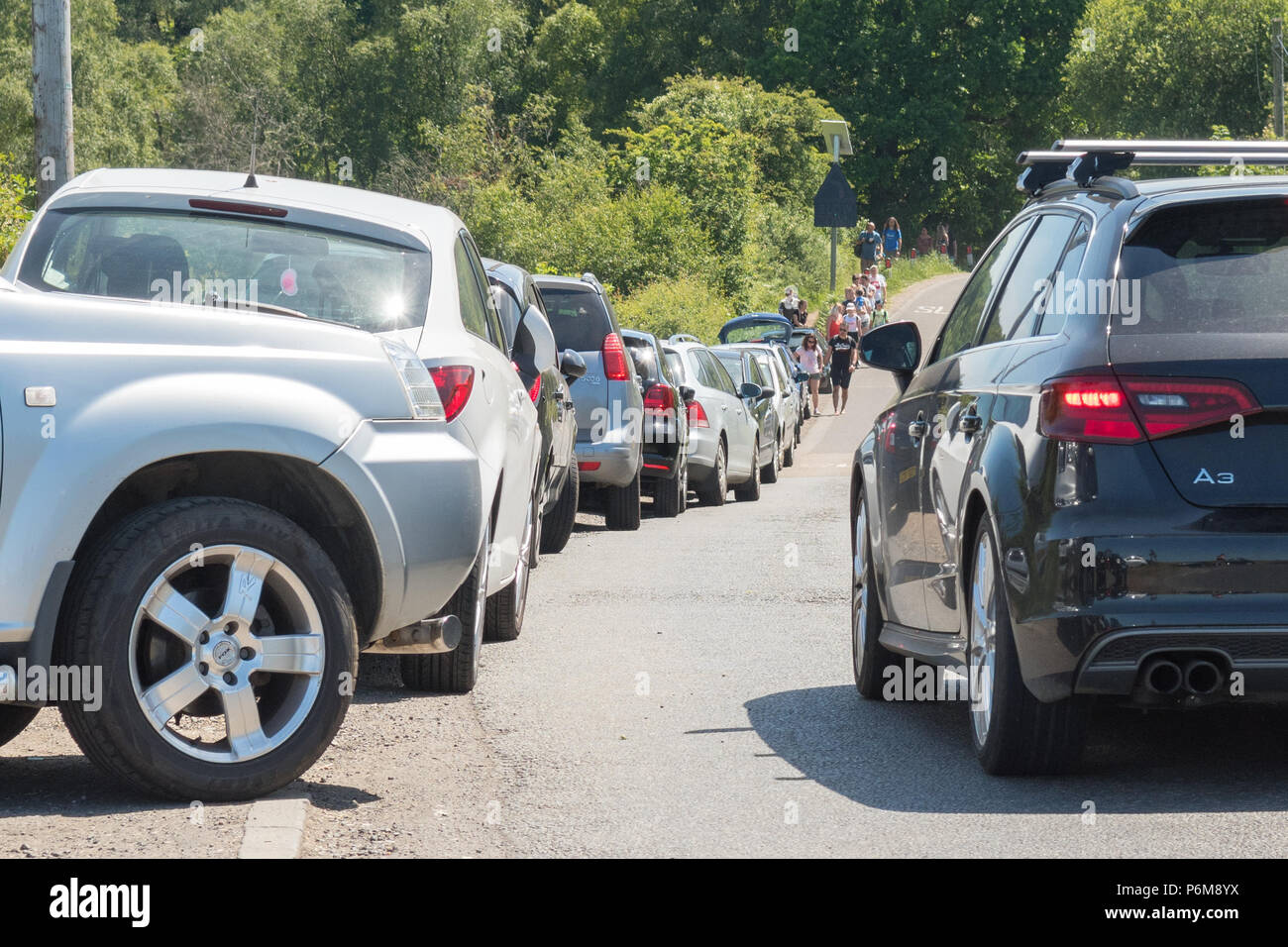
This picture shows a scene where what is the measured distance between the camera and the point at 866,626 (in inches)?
298

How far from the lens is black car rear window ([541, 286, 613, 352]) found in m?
15.1

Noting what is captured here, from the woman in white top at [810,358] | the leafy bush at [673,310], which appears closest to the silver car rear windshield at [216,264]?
the woman in white top at [810,358]

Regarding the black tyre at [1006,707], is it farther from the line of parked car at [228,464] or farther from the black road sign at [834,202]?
the black road sign at [834,202]

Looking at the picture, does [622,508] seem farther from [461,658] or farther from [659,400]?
[461,658]

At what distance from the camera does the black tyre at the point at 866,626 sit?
752 cm

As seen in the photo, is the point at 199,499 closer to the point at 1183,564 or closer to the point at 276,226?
the point at 276,226

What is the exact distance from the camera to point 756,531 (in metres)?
16.5

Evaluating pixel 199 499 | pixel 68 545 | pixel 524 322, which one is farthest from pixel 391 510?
pixel 524 322

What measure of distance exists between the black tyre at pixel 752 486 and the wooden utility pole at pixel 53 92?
9.67m

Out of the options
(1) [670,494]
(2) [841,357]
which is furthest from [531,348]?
(2) [841,357]

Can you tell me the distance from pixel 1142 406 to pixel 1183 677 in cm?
75

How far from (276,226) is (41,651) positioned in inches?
79.3

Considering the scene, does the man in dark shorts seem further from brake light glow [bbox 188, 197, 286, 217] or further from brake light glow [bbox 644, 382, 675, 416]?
brake light glow [bbox 188, 197, 286, 217]

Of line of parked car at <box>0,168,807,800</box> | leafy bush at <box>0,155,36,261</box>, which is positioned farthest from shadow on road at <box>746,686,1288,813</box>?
leafy bush at <box>0,155,36,261</box>
